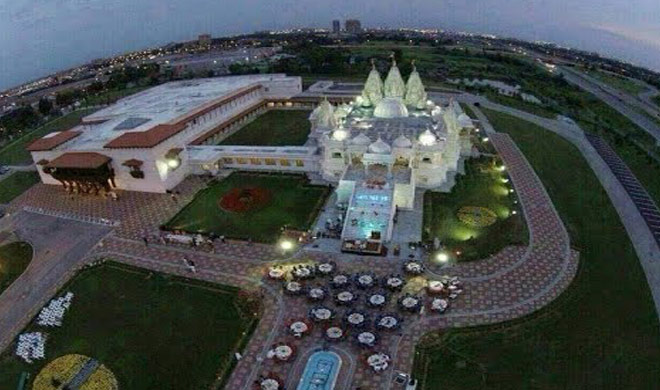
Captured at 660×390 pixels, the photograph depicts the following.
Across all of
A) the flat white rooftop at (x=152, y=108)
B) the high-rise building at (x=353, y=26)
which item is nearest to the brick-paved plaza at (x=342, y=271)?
the flat white rooftop at (x=152, y=108)

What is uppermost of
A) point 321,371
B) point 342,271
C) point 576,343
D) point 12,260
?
point 342,271

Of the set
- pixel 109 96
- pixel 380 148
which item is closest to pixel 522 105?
pixel 380 148

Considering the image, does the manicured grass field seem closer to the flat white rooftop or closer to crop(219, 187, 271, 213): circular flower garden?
the flat white rooftop

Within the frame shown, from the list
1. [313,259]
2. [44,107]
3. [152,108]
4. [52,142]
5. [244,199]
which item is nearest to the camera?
[313,259]

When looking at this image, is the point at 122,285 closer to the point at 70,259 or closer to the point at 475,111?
the point at 70,259

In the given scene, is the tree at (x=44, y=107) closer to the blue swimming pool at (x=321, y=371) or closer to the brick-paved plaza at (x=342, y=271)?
the brick-paved plaza at (x=342, y=271)

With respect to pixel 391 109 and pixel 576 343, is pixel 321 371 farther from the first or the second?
pixel 391 109
